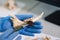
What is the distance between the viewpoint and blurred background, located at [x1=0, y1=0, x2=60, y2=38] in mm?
1068

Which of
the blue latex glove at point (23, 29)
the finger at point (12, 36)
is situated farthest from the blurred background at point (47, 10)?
the finger at point (12, 36)

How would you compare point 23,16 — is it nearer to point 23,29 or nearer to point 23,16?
point 23,16

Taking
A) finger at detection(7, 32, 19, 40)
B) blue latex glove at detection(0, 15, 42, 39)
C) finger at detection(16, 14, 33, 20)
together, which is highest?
finger at detection(16, 14, 33, 20)

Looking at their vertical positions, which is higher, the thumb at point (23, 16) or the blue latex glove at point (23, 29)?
the thumb at point (23, 16)

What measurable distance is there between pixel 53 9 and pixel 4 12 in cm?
29

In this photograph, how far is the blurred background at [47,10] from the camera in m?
1.07

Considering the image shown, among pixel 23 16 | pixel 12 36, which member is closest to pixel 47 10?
pixel 23 16

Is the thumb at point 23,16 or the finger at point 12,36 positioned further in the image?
the thumb at point 23,16

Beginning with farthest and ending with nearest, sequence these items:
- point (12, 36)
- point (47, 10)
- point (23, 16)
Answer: point (47, 10) < point (23, 16) < point (12, 36)

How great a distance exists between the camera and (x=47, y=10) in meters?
1.25

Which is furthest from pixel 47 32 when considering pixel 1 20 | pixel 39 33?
pixel 1 20

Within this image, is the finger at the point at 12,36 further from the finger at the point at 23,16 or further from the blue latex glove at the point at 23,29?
the finger at the point at 23,16

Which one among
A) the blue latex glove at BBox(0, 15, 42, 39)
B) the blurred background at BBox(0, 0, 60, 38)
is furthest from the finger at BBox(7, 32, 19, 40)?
the blurred background at BBox(0, 0, 60, 38)

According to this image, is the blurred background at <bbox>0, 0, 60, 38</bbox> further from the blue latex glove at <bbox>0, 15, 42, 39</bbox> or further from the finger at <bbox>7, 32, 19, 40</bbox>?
the finger at <bbox>7, 32, 19, 40</bbox>
